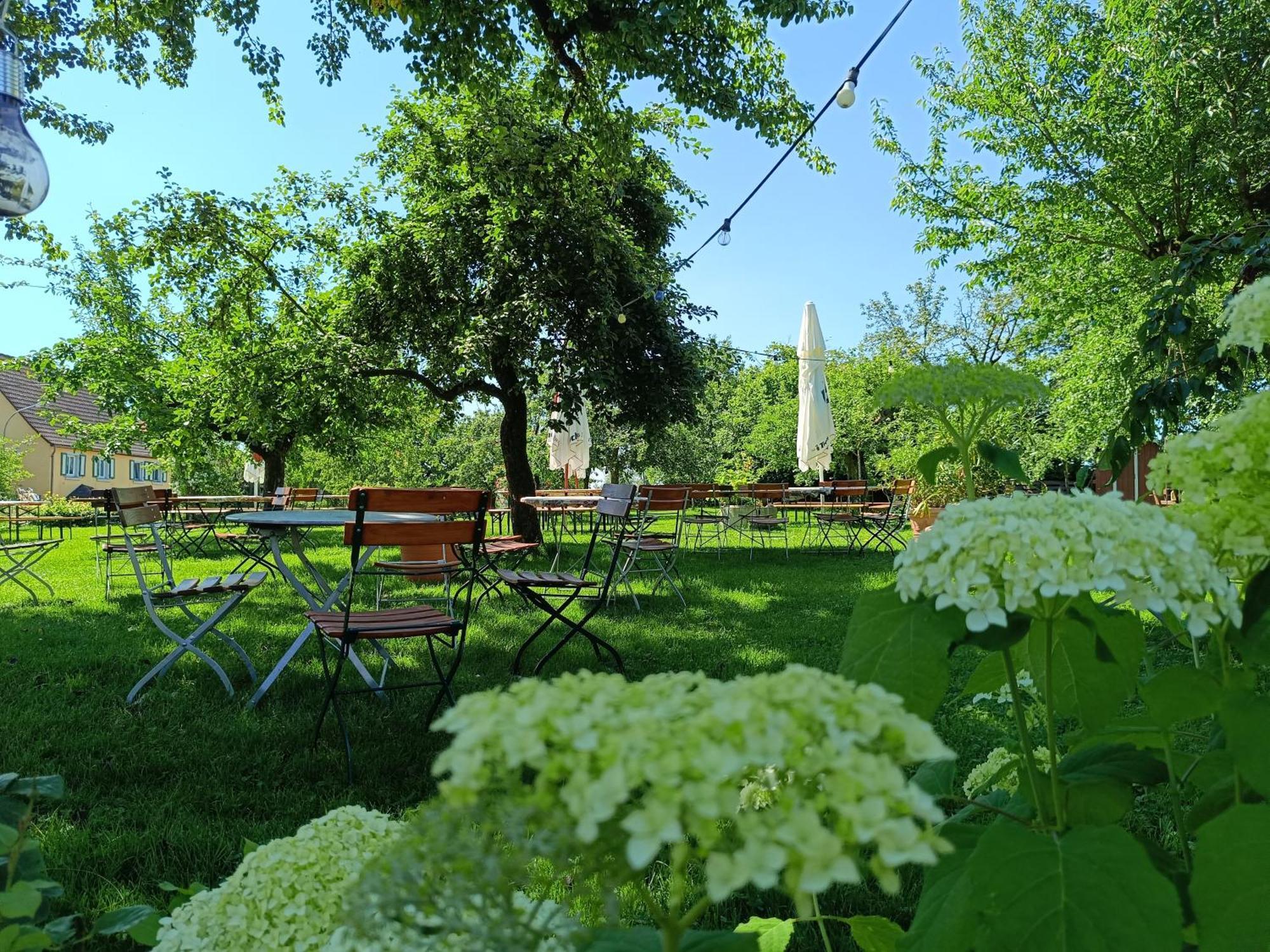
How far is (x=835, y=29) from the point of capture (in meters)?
6.68

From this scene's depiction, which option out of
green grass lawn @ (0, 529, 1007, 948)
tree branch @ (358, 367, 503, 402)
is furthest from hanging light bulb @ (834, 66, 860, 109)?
tree branch @ (358, 367, 503, 402)

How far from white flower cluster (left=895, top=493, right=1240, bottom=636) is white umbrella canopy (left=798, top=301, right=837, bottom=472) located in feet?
40.9

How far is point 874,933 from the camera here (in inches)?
41.3

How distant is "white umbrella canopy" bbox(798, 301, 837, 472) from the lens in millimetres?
12930

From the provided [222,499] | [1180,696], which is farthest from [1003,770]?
[222,499]

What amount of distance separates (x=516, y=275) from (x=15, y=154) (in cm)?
715

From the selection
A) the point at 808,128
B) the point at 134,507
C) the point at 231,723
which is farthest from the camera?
the point at 808,128

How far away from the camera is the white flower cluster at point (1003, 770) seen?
54.0 inches

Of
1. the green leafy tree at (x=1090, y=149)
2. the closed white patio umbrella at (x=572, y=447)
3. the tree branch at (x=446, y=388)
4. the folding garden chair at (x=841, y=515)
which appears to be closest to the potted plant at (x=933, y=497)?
the folding garden chair at (x=841, y=515)

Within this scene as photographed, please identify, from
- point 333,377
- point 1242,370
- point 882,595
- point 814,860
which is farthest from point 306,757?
point 333,377

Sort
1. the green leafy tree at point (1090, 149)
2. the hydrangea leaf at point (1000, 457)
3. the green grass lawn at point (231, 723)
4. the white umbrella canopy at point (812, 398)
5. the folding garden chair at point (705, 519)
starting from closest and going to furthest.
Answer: the hydrangea leaf at point (1000, 457) < the green grass lawn at point (231, 723) < the green leafy tree at point (1090, 149) < the folding garden chair at point (705, 519) < the white umbrella canopy at point (812, 398)

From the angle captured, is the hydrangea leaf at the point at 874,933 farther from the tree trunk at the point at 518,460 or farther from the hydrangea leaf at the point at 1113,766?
the tree trunk at the point at 518,460

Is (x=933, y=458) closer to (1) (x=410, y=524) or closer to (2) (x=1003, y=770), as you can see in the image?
(2) (x=1003, y=770)

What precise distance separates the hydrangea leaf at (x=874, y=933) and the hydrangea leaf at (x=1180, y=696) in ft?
1.55
